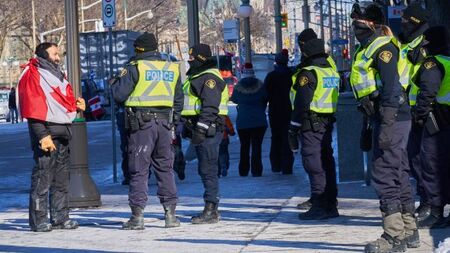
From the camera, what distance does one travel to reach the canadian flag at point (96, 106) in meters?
47.9

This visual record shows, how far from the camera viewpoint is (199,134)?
1166cm

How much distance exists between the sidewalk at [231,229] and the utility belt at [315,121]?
0.90 m

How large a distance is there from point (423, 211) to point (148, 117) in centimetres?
268

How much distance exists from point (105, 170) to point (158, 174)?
386 inches

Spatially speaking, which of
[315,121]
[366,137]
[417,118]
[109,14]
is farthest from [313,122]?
[109,14]

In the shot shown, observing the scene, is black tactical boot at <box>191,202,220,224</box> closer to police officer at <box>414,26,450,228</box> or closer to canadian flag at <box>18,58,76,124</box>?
canadian flag at <box>18,58,76,124</box>

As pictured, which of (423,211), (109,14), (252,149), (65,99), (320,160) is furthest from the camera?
(109,14)

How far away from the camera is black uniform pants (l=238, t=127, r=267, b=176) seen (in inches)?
696

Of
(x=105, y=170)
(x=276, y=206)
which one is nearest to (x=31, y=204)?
(x=276, y=206)

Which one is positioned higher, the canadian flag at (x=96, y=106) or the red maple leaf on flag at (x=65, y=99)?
the red maple leaf on flag at (x=65, y=99)

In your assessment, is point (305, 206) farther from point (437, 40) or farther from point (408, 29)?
point (437, 40)

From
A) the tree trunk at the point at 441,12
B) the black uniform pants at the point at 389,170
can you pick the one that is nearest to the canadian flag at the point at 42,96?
the black uniform pants at the point at 389,170

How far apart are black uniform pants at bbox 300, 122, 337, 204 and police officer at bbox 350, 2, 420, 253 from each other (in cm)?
240

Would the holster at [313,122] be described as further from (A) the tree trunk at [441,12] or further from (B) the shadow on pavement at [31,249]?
(A) the tree trunk at [441,12]
